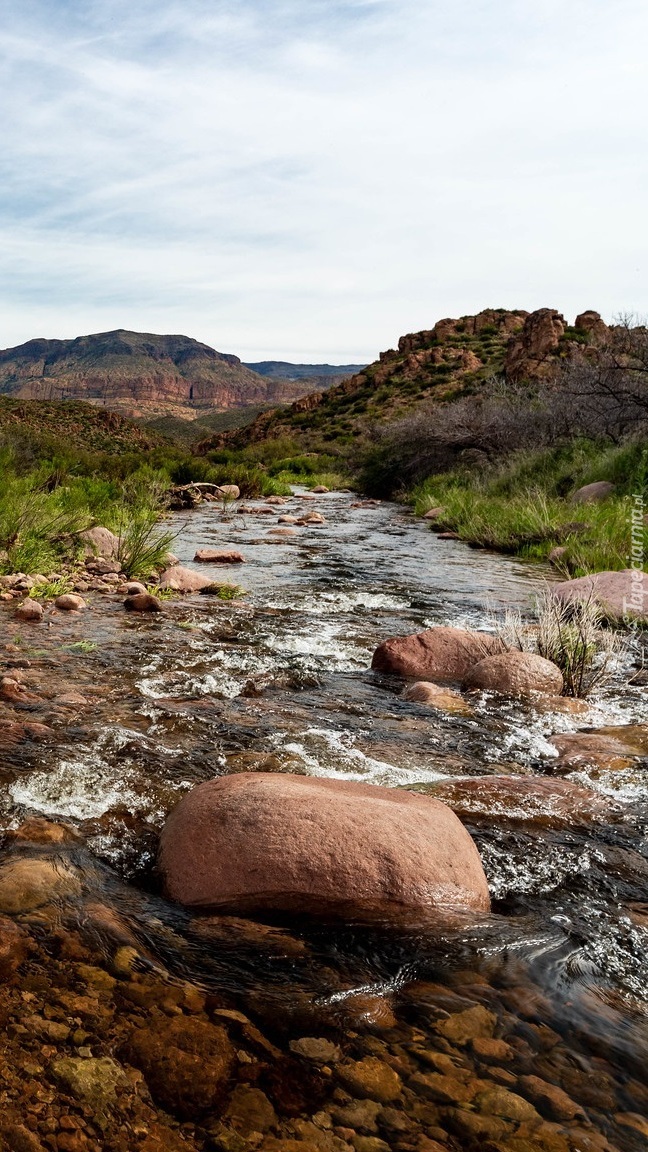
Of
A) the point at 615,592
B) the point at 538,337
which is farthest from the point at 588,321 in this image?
the point at 615,592

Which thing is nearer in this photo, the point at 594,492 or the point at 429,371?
the point at 594,492

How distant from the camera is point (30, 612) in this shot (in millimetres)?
6336

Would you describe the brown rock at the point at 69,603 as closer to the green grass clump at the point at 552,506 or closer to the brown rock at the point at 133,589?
the brown rock at the point at 133,589

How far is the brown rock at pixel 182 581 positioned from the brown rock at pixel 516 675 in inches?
156

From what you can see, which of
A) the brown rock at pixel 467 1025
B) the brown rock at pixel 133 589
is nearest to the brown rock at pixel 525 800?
the brown rock at pixel 467 1025

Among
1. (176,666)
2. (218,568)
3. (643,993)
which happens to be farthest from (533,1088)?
(218,568)

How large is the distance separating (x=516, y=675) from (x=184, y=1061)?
3701mm

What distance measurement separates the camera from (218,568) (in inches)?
394

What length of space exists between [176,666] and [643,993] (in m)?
3.76

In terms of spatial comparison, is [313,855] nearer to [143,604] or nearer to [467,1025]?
[467,1025]

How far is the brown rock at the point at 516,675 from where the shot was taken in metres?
4.93

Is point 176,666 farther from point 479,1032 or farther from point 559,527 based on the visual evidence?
point 559,527

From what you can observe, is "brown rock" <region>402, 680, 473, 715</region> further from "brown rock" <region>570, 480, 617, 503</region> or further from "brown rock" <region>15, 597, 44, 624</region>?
"brown rock" <region>570, 480, 617, 503</region>

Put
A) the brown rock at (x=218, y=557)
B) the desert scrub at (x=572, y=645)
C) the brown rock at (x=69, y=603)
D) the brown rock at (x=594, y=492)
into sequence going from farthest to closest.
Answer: the brown rock at (x=594, y=492) → the brown rock at (x=218, y=557) → the brown rock at (x=69, y=603) → the desert scrub at (x=572, y=645)
